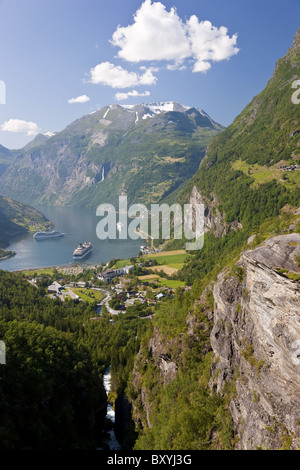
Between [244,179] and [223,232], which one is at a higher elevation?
[244,179]

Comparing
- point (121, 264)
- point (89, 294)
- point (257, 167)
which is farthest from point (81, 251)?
point (257, 167)

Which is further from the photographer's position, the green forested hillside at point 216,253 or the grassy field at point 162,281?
the grassy field at point 162,281

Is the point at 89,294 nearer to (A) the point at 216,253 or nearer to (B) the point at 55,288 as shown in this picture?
(B) the point at 55,288

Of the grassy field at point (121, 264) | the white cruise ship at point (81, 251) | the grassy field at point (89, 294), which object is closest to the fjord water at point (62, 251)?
the white cruise ship at point (81, 251)

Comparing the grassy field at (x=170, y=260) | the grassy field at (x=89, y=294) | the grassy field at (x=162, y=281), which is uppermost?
the grassy field at (x=170, y=260)

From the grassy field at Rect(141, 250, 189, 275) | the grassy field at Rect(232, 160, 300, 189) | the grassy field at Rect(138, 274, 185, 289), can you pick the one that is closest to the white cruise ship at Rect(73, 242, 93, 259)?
the grassy field at Rect(141, 250, 189, 275)

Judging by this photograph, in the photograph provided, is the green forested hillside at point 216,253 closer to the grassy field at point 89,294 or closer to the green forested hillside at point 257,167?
the green forested hillside at point 257,167

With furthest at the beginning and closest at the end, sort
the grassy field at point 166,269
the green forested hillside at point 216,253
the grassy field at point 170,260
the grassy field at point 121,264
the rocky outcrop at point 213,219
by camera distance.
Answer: the grassy field at point 121,264
the grassy field at point 170,260
the rocky outcrop at point 213,219
the grassy field at point 166,269
the green forested hillside at point 216,253
